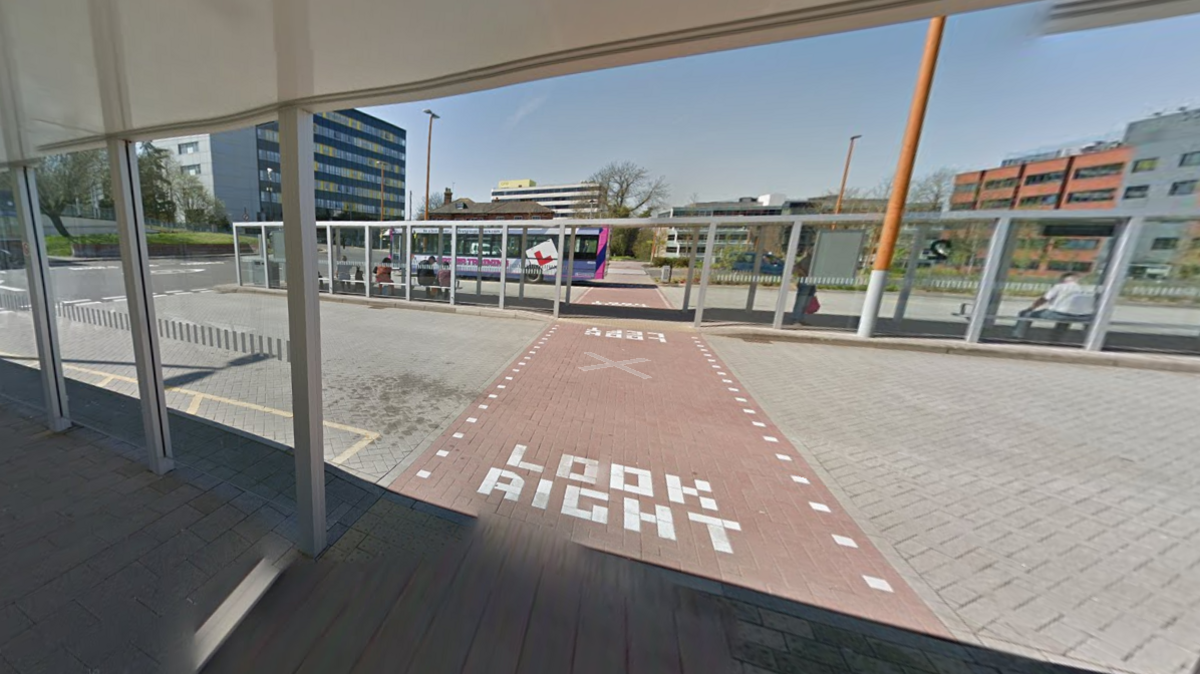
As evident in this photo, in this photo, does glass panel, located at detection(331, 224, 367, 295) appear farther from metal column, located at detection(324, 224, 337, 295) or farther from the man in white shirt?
the man in white shirt

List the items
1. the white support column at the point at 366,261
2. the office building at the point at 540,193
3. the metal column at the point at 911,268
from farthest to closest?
1. the office building at the point at 540,193
2. the white support column at the point at 366,261
3. the metal column at the point at 911,268

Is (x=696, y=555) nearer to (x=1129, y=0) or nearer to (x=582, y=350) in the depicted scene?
(x=1129, y=0)

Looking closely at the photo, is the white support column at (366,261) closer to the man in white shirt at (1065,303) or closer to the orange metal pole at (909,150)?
the orange metal pole at (909,150)

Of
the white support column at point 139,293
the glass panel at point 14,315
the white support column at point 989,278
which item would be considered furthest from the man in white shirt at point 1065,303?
the glass panel at point 14,315

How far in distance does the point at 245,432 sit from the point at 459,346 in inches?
154

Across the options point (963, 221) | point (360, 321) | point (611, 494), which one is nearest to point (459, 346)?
point (360, 321)

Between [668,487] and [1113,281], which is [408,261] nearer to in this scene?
[668,487]

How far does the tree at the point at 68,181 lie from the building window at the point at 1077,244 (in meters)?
14.7

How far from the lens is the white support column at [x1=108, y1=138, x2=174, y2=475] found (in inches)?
95.2

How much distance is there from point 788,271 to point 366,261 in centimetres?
1255

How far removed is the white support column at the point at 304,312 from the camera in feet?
5.77

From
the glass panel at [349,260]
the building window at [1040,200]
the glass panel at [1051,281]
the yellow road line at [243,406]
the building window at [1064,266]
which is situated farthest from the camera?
the glass panel at [349,260]

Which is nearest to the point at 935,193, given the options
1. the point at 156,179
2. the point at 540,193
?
the point at 156,179

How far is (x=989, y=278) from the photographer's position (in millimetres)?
8047
